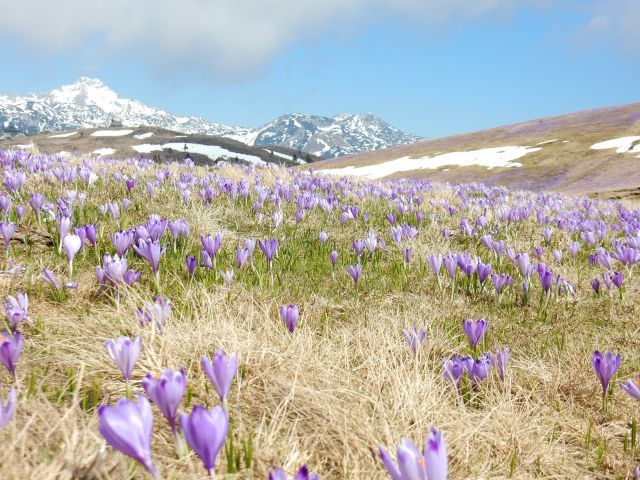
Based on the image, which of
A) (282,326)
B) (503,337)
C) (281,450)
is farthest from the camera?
(503,337)

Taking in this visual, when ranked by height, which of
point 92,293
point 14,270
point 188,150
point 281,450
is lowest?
point 281,450

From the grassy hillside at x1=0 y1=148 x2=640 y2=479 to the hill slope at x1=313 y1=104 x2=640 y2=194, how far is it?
3067cm

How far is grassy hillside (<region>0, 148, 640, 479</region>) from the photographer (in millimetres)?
1841

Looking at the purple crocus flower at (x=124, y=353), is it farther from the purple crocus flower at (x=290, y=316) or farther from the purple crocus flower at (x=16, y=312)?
the purple crocus flower at (x=290, y=316)

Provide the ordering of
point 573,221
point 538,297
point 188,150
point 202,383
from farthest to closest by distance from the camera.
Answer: point 188,150
point 573,221
point 538,297
point 202,383

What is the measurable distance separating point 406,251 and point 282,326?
2.00 meters

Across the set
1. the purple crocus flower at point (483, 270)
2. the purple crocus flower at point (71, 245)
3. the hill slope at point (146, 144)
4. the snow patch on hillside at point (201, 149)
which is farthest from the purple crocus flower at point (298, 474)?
the snow patch on hillside at point (201, 149)

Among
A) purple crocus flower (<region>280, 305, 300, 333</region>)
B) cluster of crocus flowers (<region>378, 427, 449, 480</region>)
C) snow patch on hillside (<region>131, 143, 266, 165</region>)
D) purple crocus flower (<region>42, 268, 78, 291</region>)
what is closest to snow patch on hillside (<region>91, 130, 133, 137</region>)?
snow patch on hillside (<region>131, 143, 266, 165</region>)

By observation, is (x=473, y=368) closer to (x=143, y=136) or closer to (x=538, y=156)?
(x=538, y=156)

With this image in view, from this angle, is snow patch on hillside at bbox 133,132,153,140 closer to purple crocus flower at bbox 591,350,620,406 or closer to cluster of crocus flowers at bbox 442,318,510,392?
cluster of crocus flowers at bbox 442,318,510,392

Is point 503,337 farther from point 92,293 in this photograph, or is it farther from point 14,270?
point 14,270

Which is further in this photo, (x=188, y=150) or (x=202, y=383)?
(x=188, y=150)

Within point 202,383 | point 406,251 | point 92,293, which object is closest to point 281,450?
point 202,383

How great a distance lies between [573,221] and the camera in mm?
8531
